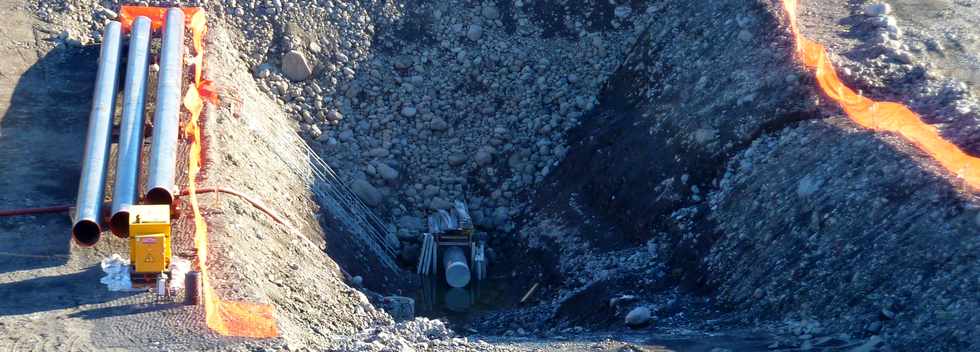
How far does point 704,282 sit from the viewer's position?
39.3ft

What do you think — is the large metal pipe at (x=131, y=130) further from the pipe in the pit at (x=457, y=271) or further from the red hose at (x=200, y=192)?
the pipe in the pit at (x=457, y=271)

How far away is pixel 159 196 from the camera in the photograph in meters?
11.0

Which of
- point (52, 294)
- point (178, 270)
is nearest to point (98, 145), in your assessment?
point (52, 294)

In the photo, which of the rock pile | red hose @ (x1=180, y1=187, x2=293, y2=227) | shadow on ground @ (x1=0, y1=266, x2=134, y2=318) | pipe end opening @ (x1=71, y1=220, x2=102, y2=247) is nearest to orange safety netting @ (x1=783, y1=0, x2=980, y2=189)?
the rock pile

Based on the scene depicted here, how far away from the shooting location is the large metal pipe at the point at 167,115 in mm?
11062

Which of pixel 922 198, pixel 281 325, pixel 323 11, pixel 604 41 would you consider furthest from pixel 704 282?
pixel 323 11

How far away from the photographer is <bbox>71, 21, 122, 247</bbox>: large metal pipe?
10.8 meters

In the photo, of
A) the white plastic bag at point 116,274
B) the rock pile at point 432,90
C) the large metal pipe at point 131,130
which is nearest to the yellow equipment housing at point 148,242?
the white plastic bag at point 116,274

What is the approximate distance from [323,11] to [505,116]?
3114mm

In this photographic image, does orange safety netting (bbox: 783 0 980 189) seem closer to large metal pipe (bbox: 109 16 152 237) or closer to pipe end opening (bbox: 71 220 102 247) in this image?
large metal pipe (bbox: 109 16 152 237)

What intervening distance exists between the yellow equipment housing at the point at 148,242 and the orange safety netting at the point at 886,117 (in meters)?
7.11

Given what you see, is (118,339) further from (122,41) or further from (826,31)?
(826,31)

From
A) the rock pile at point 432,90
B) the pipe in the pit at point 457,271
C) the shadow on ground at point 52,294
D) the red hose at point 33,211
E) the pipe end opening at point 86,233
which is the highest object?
the rock pile at point 432,90

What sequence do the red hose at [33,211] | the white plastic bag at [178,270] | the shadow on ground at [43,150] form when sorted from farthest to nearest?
1. the red hose at [33,211]
2. the shadow on ground at [43,150]
3. the white plastic bag at [178,270]
